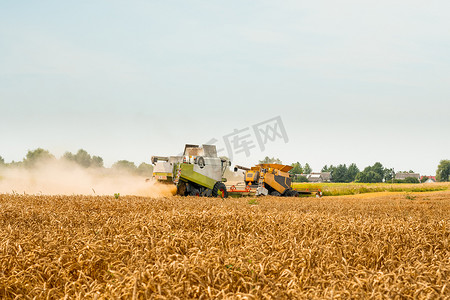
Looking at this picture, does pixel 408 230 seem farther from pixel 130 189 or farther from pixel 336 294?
pixel 130 189

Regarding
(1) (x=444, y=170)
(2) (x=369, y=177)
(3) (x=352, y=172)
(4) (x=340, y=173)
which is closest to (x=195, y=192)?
(2) (x=369, y=177)

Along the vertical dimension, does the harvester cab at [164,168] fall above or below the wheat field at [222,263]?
above

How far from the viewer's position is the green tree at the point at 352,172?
155 m

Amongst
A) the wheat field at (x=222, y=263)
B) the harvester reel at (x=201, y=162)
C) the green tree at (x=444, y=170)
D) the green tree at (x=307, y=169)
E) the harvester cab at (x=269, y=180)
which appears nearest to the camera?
the wheat field at (x=222, y=263)

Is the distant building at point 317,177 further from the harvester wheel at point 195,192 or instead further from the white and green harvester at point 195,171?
the harvester wheel at point 195,192

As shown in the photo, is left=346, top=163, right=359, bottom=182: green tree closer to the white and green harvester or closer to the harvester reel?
the white and green harvester

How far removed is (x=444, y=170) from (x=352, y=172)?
107 feet

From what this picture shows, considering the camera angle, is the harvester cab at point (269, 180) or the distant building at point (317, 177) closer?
the harvester cab at point (269, 180)

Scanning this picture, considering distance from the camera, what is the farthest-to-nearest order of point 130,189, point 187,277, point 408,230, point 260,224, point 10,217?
point 130,189
point 10,217
point 260,224
point 408,230
point 187,277

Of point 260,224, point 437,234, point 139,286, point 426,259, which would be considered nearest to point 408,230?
point 437,234

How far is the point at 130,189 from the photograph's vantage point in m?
22.4

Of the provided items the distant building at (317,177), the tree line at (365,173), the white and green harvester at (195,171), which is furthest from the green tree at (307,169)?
the white and green harvester at (195,171)

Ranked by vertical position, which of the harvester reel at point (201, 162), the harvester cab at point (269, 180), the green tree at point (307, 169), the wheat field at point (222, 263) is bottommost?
the wheat field at point (222, 263)

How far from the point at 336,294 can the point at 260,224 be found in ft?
12.6
